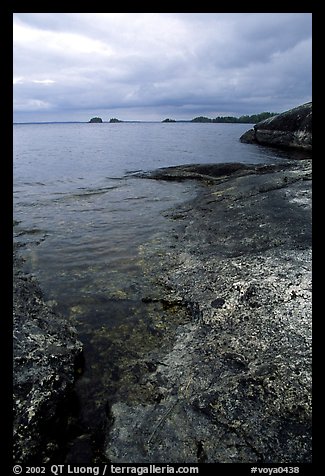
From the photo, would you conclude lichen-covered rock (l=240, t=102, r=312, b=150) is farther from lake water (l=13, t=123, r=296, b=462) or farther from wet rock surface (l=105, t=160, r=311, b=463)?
wet rock surface (l=105, t=160, r=311, b=463)

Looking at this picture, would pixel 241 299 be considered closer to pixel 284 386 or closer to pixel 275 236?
pixel 284 386

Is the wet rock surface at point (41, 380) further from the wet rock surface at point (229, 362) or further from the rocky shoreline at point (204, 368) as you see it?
the wet rock surface at point (229, 362)

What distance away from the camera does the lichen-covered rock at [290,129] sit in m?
31.5

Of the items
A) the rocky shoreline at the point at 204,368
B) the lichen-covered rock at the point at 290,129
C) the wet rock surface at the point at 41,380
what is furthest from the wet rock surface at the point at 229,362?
the lichen-covered rock at the point at 290,129

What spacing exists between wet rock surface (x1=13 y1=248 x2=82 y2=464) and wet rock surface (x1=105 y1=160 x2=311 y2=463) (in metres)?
0.66

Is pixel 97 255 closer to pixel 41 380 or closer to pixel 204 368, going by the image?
pixel 41 380

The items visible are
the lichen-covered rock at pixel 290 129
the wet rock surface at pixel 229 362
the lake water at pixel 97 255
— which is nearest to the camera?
the wet rock surface at pixel 229 362

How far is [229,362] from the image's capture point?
462cm

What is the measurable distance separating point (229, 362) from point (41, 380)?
8.51 ft

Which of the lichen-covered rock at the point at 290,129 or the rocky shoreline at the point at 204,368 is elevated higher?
the lichen-covered rock at the point at 290,129

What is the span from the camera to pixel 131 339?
18.4ft

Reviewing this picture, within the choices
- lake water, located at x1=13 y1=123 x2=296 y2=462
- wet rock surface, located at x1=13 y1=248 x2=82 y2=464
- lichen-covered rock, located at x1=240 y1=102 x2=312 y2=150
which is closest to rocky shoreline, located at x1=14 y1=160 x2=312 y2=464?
wet rock surface, located at x1=13 y1=248 x2=82 y2=464

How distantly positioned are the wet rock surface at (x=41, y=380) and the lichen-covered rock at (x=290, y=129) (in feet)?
104

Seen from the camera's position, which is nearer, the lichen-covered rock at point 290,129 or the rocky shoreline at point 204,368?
the rocky shoreline at point 204,368
